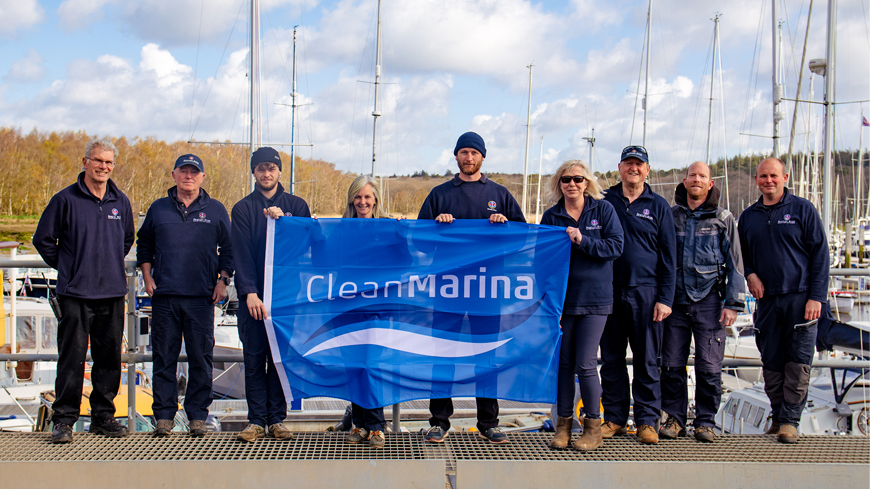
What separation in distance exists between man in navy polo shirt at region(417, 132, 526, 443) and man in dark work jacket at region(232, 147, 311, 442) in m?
1.23

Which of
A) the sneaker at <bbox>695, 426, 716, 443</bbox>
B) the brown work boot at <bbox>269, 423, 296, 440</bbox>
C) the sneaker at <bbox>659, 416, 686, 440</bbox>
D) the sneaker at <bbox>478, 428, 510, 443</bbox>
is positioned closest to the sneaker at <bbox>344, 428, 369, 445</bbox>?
the brown work boot at <bbox>269, 423, 296, 440</bbox>

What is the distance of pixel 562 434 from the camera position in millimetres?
4695

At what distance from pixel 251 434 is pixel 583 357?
8.67 ft

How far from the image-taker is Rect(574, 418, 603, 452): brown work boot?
180 inches

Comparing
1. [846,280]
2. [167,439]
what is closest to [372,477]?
[167,439]

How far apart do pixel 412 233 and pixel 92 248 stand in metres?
2.47

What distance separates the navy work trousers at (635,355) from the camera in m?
4.77

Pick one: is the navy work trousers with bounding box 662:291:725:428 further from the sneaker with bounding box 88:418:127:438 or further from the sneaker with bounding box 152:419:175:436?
the sneaker with bounding box 88:418:127:438

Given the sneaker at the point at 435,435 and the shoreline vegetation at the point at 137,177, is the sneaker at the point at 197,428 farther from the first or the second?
the shoreline vegetation at the point at 137,177

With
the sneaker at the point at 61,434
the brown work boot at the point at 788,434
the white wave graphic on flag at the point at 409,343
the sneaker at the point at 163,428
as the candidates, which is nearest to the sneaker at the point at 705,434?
the brown work boot at the point at 788,434

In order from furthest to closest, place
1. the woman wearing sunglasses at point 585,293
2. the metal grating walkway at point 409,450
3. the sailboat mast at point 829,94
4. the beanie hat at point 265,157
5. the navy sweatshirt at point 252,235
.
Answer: the sailboat mast at point 829,94 < the beanie hat at point 265,157 < the navy sweatshirt at point 252,235 < the woman wearing sunglasses at point 585,293 < the metal grating walkway at point 409,450

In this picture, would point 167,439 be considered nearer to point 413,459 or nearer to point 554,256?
point 413,459

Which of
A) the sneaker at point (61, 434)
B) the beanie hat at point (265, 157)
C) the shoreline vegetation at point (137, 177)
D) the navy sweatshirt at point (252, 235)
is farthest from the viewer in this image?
the shoreline vegetation at point (137, 177)

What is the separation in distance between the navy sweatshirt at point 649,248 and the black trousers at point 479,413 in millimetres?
1448
